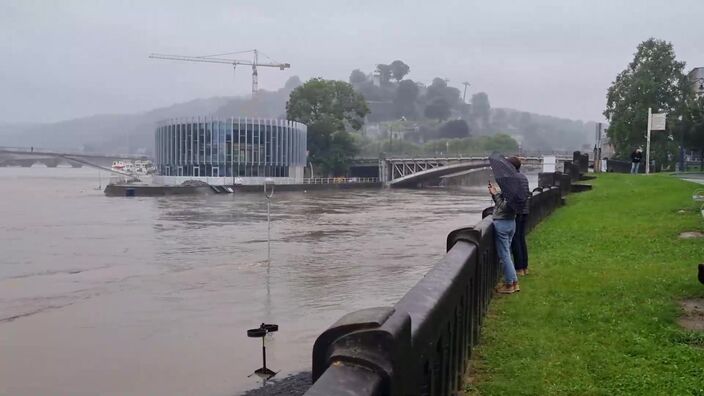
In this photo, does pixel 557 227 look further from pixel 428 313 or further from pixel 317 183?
pixel 317 183

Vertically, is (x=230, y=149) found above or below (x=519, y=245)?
above

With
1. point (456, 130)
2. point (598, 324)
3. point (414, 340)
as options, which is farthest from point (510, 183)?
A: point (456, 130)

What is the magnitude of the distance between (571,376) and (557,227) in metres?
10.9

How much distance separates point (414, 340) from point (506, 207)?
535 centimetres

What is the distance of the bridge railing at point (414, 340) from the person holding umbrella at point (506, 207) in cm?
210

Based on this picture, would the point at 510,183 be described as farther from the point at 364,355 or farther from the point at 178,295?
the point at 178,295

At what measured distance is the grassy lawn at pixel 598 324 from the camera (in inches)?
203

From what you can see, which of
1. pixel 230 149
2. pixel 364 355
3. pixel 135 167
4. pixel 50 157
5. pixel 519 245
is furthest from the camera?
pixel 135 167

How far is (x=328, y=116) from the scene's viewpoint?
9706cm

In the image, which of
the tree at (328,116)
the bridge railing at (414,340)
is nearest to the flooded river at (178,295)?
the bridge railing at (414,340)

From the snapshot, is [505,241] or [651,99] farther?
[651,99]

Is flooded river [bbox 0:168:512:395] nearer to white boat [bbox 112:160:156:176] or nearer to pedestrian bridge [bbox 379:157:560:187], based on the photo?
pedestrian bridge [bbox 379:157:560:187]

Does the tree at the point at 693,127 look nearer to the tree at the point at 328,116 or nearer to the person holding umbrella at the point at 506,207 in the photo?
the person holding umbrella at the point at 506,207

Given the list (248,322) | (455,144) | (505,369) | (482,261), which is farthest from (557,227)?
(455,144)
